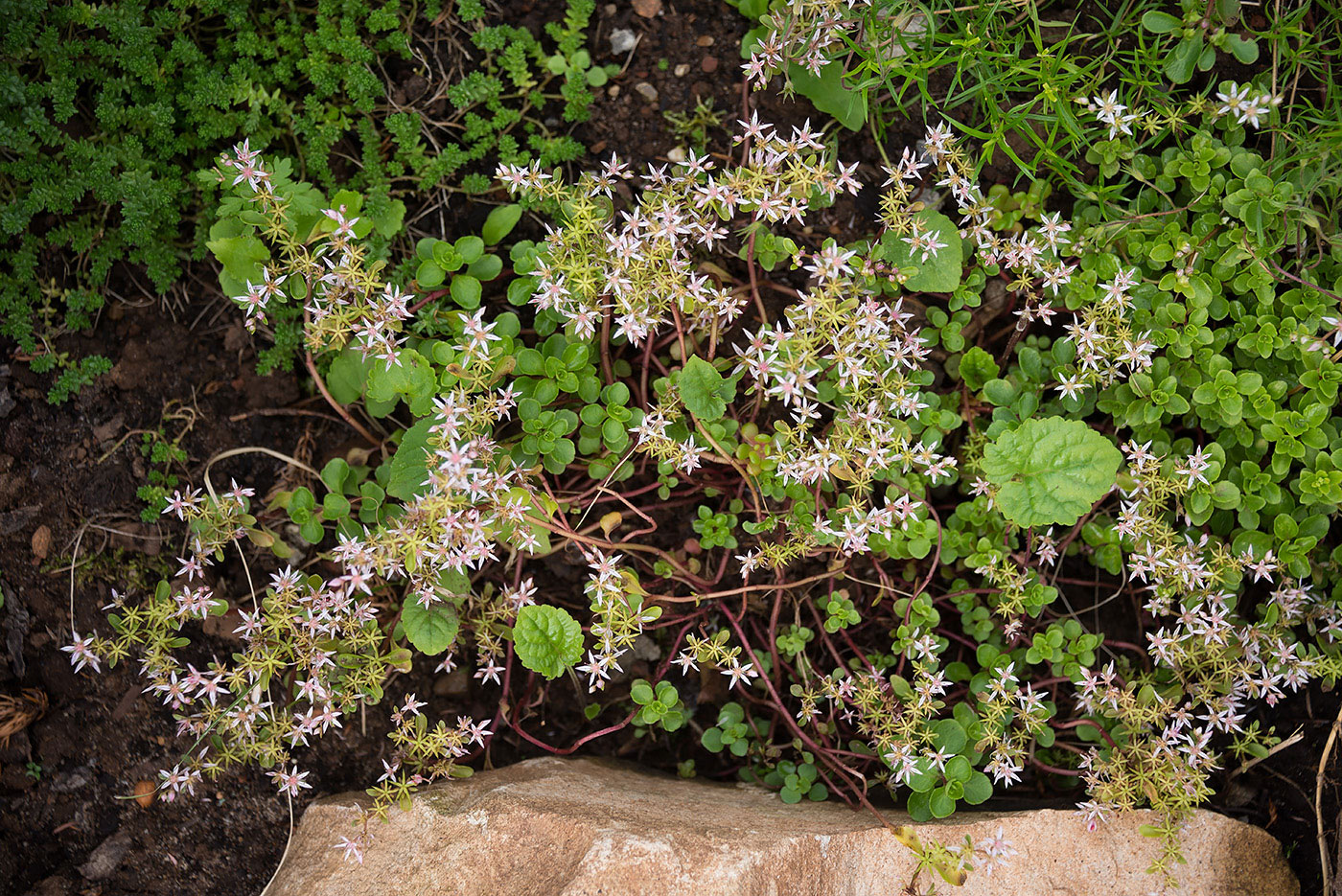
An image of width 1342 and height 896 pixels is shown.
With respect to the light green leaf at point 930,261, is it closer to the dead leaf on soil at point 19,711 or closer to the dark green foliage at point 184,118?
the dark green foliage at point 184,118

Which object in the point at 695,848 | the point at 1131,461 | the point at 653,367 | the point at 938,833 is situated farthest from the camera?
the point at 653,367

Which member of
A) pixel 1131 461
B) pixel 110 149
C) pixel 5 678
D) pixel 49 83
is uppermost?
pixel 49 83

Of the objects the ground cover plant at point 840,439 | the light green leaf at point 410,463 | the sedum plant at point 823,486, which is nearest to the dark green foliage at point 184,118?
the ground cover plant at point 840,439

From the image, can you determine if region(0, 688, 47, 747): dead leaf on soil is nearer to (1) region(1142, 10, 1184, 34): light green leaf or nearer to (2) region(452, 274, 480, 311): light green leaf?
(2) region(452, 274, 480, 311): light green leaf

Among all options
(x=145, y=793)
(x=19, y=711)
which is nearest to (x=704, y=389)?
(x=145, y=793)

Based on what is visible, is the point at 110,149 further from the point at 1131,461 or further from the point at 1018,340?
the point at 1131,461

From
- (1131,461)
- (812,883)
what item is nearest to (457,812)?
(812,883)
